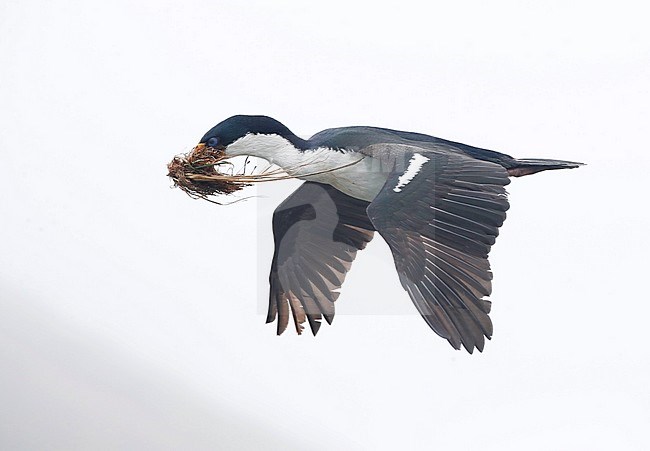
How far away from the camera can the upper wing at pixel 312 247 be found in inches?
107

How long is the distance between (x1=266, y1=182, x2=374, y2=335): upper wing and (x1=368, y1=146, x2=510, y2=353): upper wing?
46 centimetres

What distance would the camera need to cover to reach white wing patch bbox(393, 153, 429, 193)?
226 cm

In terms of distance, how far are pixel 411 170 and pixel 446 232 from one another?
0.16 meters

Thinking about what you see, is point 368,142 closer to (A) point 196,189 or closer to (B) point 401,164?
(B) point 401,164

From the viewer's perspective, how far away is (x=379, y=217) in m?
2.21

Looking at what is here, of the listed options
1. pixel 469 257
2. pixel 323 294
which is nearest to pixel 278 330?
pixel 323 294

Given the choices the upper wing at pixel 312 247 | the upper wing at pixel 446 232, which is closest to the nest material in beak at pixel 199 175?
the upper wing at pixel 446 232

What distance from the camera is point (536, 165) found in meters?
2.52

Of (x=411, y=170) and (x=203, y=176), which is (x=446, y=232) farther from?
(x=203, y=176)

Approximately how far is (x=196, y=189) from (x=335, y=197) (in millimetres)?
572

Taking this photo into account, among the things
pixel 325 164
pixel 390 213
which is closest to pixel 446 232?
pixel 390 213

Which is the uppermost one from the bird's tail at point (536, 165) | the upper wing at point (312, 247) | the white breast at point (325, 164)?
the bird's tail at point (536, 165)

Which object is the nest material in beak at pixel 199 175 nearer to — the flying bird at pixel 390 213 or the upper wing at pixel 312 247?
the flying bird at pixel 390 213

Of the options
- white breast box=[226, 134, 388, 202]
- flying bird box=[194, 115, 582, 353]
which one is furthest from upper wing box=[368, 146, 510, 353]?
white breast box=[226, 134, 388, 202]
